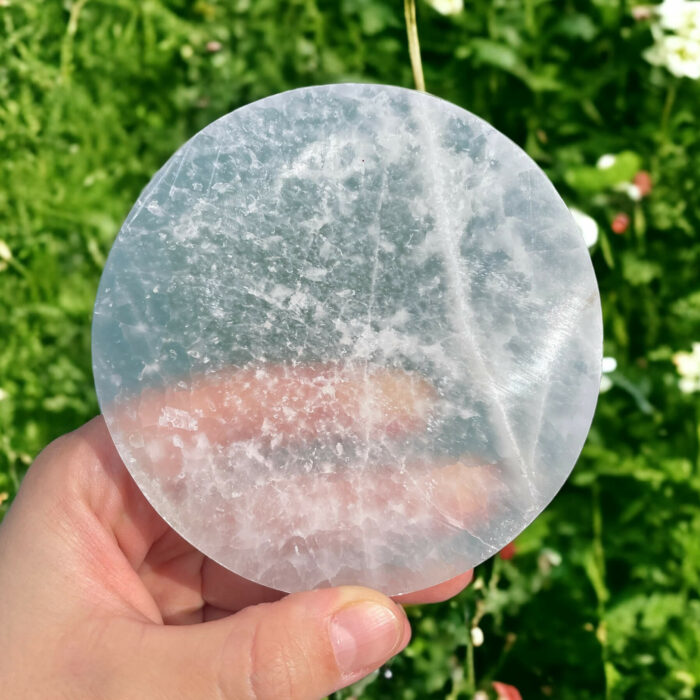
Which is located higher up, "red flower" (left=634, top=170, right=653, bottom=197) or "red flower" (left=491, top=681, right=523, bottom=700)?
"red flower" (left=634, top=170, right=653, bottom=197)

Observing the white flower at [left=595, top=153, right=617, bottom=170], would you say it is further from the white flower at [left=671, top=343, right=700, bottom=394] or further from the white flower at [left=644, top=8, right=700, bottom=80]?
the white flower at [left=671, top=343, right=700, bottom=394]

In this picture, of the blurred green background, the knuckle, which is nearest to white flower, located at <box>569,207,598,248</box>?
the blurred green background

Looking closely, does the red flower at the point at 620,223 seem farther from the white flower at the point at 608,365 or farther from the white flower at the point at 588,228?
the white flower at the point at 608,365

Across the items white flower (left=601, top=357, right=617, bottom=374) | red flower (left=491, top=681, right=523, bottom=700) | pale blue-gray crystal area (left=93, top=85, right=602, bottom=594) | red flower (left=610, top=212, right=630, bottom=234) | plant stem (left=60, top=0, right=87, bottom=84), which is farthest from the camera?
plant stem (left=60, top=0, right=87, bottom=84)

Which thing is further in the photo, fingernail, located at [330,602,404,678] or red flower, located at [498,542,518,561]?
red flower, located at [498,542,518,561]

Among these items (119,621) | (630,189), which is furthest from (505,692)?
(630,189)

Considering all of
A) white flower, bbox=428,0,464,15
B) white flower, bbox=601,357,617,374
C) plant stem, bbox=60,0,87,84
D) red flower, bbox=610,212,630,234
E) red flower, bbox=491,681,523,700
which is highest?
white flower, bbox=428,0,464,15

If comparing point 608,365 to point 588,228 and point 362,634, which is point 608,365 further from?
point 362,634
